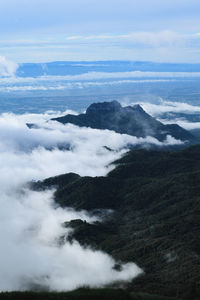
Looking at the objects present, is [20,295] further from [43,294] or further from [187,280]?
[187,280]

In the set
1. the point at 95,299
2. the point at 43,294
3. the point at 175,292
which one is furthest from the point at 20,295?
the point at 175,292

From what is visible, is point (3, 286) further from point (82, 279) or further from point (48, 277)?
point (82, 279)

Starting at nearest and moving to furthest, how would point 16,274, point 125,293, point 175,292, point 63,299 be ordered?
point 63,299
point 125,293
point 175,292
point 16,274

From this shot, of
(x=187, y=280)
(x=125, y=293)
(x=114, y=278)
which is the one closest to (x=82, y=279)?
(x=114, y=278)

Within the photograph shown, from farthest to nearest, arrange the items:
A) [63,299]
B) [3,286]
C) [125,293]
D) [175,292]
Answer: [3,286]
[175,292]
[125,293]
[63,299]

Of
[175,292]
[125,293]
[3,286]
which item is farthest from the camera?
[3,286]

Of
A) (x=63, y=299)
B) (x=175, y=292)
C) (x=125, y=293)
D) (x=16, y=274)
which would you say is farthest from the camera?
(x=16, y=274)

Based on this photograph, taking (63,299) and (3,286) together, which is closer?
(63,299)

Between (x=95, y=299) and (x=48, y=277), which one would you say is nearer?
(x=95, y=299)
